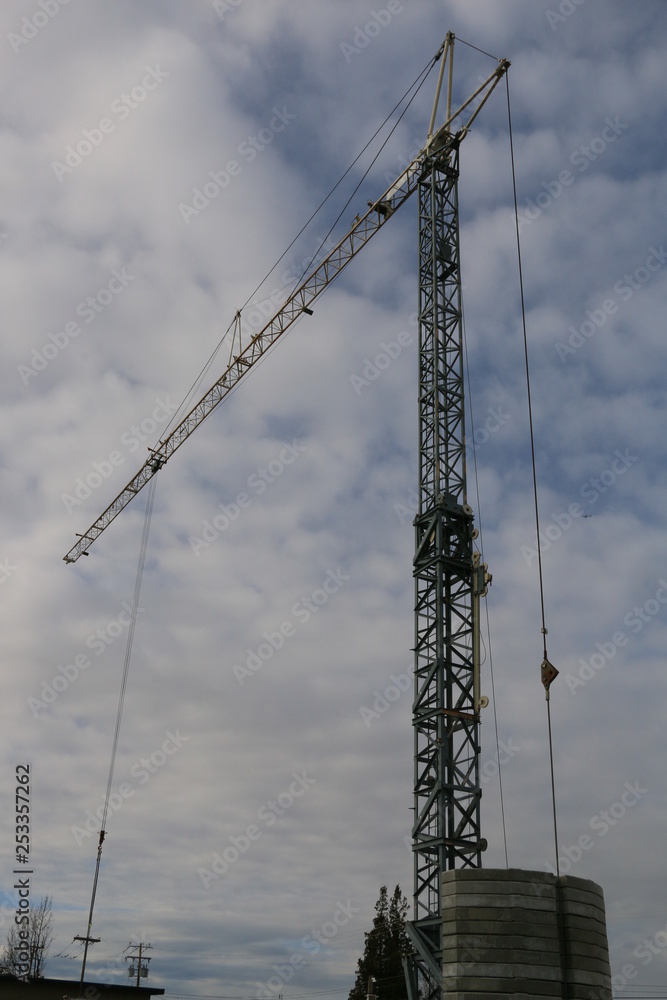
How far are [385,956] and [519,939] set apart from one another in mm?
43679

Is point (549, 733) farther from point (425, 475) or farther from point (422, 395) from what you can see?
point (422, 395)

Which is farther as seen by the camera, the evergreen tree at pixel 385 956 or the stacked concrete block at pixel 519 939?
the evergreen tree at pixel 385 956

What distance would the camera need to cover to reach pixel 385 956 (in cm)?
6225

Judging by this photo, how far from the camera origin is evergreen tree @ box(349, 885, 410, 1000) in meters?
60.4

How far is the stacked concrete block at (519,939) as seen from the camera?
76.2 ft

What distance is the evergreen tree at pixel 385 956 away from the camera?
60406 mm

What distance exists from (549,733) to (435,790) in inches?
238

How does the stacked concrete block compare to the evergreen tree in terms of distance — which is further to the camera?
the evergreen tree

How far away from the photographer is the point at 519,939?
23.4 meters


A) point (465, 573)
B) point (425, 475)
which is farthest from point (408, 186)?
point (465, 573)

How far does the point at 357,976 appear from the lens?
62562 mm

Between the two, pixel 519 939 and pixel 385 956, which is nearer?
pixel 519 939

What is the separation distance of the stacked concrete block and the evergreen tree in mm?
39365

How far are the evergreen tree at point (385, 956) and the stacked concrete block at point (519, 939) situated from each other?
129 ft
